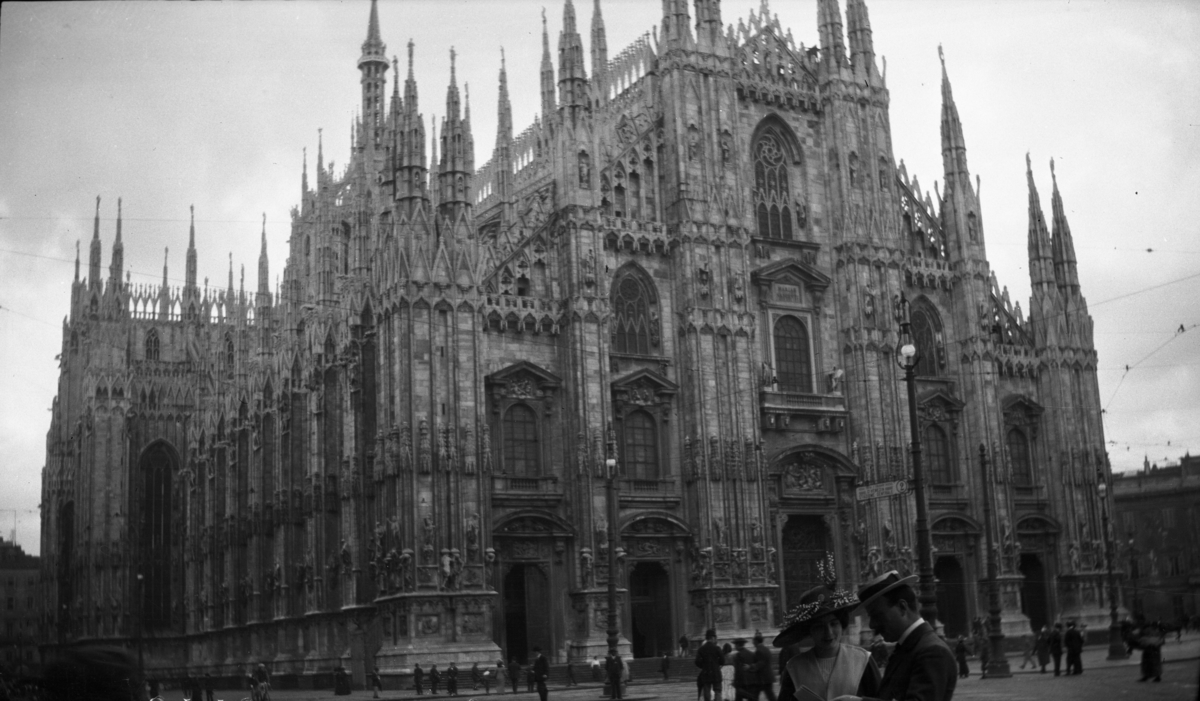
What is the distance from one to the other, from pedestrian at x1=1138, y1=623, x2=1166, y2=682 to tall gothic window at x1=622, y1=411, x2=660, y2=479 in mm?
35105

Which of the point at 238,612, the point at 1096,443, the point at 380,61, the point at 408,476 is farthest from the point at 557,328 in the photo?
the point at 380,61

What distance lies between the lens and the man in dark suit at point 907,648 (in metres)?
7.19

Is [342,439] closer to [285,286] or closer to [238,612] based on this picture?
[238,612]

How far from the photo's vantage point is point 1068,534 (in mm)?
56812

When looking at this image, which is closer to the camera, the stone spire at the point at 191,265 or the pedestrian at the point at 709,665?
the pedestrian at the point at 709,665

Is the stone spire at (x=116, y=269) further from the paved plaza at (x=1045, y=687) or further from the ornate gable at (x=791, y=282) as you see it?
the ornate gable at (x=791, y=282)

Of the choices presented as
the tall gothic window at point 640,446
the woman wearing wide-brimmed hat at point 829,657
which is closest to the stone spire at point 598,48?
the tall gothic window at point 640,446

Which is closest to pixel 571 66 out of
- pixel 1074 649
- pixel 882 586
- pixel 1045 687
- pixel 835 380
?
pixel 835 380

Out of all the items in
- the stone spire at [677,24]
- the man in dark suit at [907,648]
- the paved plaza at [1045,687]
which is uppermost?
the stone spire at [677,24]

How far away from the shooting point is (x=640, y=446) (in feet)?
163

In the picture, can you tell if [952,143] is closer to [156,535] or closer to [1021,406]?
[1021,406]

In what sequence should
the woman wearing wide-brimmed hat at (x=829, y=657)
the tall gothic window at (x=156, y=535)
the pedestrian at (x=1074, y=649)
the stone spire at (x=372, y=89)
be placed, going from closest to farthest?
the woman wearing wide-brimmed hat at (x=829, y=657) < the pedestrian at (x=1074, y=649) < the stone spire at (x=372, y=89) < the tall gothic window at (x=156, y=535)

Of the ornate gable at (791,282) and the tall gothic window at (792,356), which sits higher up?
the ornate gable at (791,282)

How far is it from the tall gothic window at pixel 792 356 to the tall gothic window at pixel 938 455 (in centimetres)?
625
